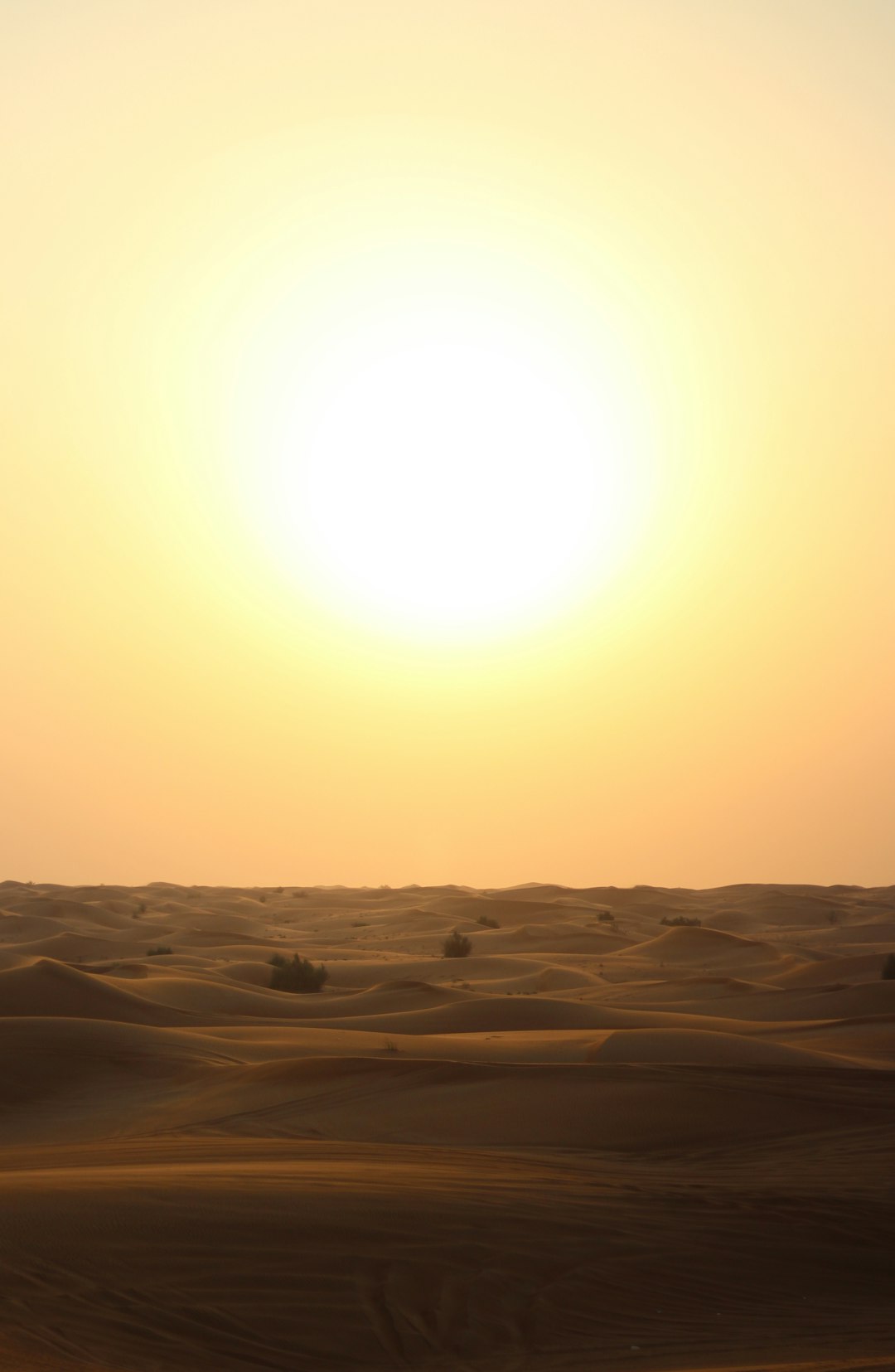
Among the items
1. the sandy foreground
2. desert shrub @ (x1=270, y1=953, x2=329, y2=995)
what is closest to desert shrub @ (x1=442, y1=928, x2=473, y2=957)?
desert shrub @ (x1=270, y1=953, x2=329, y2=995)

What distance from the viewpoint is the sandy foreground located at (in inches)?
224

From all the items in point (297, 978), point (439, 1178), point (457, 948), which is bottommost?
point (439, 1178)

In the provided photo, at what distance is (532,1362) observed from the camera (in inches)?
217

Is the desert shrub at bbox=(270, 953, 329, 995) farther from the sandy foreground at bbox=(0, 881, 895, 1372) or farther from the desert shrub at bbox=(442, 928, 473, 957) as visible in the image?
the desert shrub at bbox=(442, 928, 473, 957)

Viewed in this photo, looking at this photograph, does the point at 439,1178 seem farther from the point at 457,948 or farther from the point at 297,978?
the point at 457,948

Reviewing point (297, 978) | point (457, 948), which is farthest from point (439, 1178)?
point (457, 948)

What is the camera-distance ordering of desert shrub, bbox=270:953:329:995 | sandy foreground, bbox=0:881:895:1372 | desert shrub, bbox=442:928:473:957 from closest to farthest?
sandy foreground, bbox=0:881:895:1372 → desert shrub, bbox=270:953:329:995 → desert shrub, bbox=442:928:473:957

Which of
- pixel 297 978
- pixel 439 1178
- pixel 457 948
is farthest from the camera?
pixel 457 948

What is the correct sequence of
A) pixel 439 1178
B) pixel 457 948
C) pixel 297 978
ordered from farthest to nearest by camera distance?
pixel 457 948, pixel 297 978, pixel 439 1178

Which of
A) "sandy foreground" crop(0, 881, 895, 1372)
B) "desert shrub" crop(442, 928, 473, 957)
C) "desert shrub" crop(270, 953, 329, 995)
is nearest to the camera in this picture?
"sandy foreground" crop(0, 881, 895, 1372)

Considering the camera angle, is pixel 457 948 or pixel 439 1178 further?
pixel 457 948

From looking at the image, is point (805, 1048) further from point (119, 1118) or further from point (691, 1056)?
point (119, 1118)

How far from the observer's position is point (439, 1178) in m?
8.14

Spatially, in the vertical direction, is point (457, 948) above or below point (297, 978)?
above
